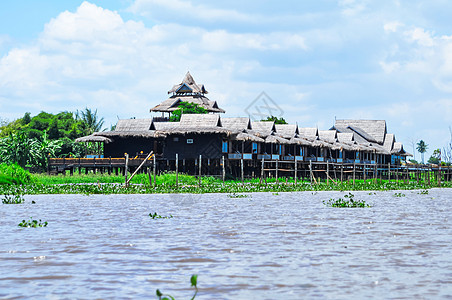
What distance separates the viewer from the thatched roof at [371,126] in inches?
3166

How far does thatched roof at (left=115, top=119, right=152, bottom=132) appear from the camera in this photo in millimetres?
53594

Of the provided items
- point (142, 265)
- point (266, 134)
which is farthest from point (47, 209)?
point (266, 134)

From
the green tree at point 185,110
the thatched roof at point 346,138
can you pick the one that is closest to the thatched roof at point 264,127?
the green tree at point 185,110

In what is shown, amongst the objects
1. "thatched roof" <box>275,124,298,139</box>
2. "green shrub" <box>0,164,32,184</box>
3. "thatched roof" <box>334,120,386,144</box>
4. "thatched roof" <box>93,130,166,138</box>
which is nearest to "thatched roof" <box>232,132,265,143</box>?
"thatched roof" <box>93,130,166,138</box>

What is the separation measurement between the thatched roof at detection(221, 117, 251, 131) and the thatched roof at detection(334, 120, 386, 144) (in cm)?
2867

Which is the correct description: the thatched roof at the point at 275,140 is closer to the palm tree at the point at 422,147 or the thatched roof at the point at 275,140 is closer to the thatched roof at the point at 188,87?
the thatched roof at the point at 188,87

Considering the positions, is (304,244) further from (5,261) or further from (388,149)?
(388,149)

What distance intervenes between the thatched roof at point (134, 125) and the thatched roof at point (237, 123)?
6.41m

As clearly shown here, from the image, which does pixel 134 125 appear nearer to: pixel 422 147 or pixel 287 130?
pixel 287 130

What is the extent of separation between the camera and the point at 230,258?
9.80 m

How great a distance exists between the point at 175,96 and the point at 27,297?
78648 millimetres

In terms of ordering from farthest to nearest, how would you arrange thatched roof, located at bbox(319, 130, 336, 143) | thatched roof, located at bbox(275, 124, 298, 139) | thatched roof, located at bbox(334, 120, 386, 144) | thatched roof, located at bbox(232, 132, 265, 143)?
thatched roof, located at bbox(334, 120, 386, 144) < thatched roof, located at bbox(319, 130, 336, 143) < thatched roof, located at bbox(275, 124, 298, 139) < thatched roof, located at bbox(232, 132, 265, 143)

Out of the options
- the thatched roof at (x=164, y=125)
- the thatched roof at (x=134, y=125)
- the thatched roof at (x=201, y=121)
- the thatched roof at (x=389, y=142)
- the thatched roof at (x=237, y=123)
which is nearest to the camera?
the thatched roof at (x=201, y=121)

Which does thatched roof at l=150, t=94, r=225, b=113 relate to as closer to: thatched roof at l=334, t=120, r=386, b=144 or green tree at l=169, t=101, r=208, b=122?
green tree at l=169, t=101, r=208, b=122
